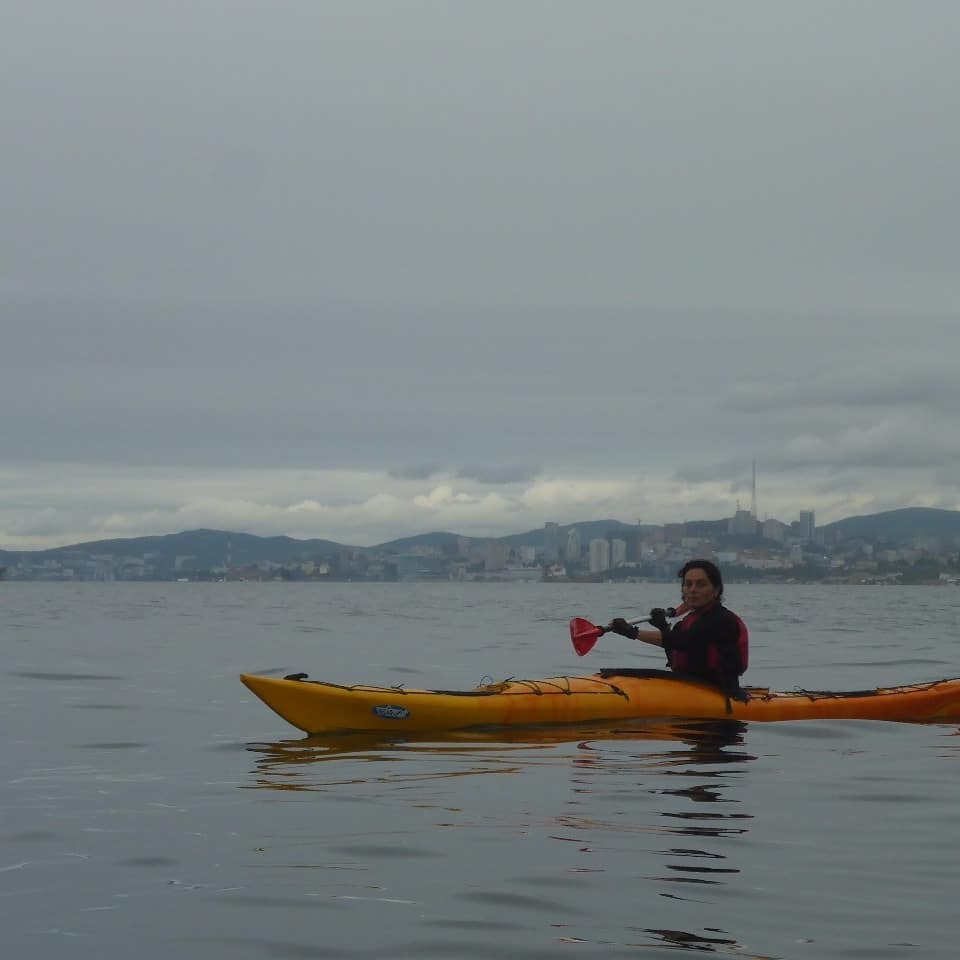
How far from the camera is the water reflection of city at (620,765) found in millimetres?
6605

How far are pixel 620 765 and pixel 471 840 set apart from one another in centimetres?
290

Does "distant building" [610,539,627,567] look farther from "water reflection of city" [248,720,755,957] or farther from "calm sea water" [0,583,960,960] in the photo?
"water reflection of city" [248,720,755,957]

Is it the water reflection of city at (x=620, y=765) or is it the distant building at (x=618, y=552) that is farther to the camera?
the distant building at (x=618, y=552)

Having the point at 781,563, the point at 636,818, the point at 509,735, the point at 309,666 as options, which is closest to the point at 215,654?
the point at 309,666

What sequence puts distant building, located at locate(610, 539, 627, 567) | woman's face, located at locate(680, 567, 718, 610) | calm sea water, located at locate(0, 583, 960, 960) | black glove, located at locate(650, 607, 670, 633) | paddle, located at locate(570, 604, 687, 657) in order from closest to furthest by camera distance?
calm sea water, located at locate(0, 583, 960, 960) → black glove, located at locate(650, 607, 670, 633) → woman's face, located at locate(680, 567, 718, 610) → paddle, located at locate(570, 604, 687, 657) → distant building, located at locate(610, 539, 627, 567)

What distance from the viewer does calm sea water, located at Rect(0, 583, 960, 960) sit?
16.8 ft

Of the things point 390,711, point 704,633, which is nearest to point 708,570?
point 704,633

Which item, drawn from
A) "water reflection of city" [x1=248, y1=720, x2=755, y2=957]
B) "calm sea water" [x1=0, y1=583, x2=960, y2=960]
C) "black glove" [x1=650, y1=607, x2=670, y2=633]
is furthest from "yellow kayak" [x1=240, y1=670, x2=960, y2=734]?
"black glove" [x1=650, y1=607, x2=670, y2=633]

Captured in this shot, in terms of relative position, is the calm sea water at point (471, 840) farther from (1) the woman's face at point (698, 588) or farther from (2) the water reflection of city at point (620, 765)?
(1) the woman's face at point (698, 588)

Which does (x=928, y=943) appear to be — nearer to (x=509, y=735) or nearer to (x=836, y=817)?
(x=836, y=817)

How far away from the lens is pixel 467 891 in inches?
228

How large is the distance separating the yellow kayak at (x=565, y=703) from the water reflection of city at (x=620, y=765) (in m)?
0.12

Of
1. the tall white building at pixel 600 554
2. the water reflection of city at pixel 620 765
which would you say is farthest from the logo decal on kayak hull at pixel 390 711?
the tall white building at pixel 600 554

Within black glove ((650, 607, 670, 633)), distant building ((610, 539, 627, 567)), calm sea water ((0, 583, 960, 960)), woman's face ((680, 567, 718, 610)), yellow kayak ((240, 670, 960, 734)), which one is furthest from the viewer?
distant building ((610, 539, 627, 567))
